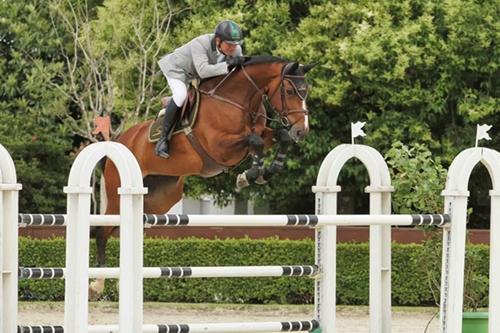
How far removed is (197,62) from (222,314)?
494 cm

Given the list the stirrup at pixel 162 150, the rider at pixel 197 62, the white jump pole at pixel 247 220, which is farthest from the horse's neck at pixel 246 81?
the white jump pole at pixel 247 220

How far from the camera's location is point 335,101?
68.8ft

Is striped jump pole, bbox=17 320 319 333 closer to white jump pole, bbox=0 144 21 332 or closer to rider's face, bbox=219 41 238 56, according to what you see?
white jump pole, bbox=0 144 21 332

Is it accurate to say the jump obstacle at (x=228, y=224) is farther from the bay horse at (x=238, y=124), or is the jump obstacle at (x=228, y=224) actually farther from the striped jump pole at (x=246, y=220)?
the bay horse at (x=238, y=124)

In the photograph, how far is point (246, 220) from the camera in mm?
7777

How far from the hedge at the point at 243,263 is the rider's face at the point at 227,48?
20.0 ft

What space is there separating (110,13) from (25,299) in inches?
286

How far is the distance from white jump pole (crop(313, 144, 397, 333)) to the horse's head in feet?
7.43

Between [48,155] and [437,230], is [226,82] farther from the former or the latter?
[48,155]

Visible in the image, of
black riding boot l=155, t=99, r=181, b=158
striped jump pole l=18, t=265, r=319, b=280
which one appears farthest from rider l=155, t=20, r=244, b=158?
striped jump pole l=18, t=265, r=319, b=280

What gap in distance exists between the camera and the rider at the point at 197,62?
1104 centimetres

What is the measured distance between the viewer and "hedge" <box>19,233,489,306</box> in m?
17.0

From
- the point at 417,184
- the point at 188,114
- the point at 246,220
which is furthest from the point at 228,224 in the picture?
the point at 188,114

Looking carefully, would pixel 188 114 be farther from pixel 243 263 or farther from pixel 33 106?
pixel 33 106
